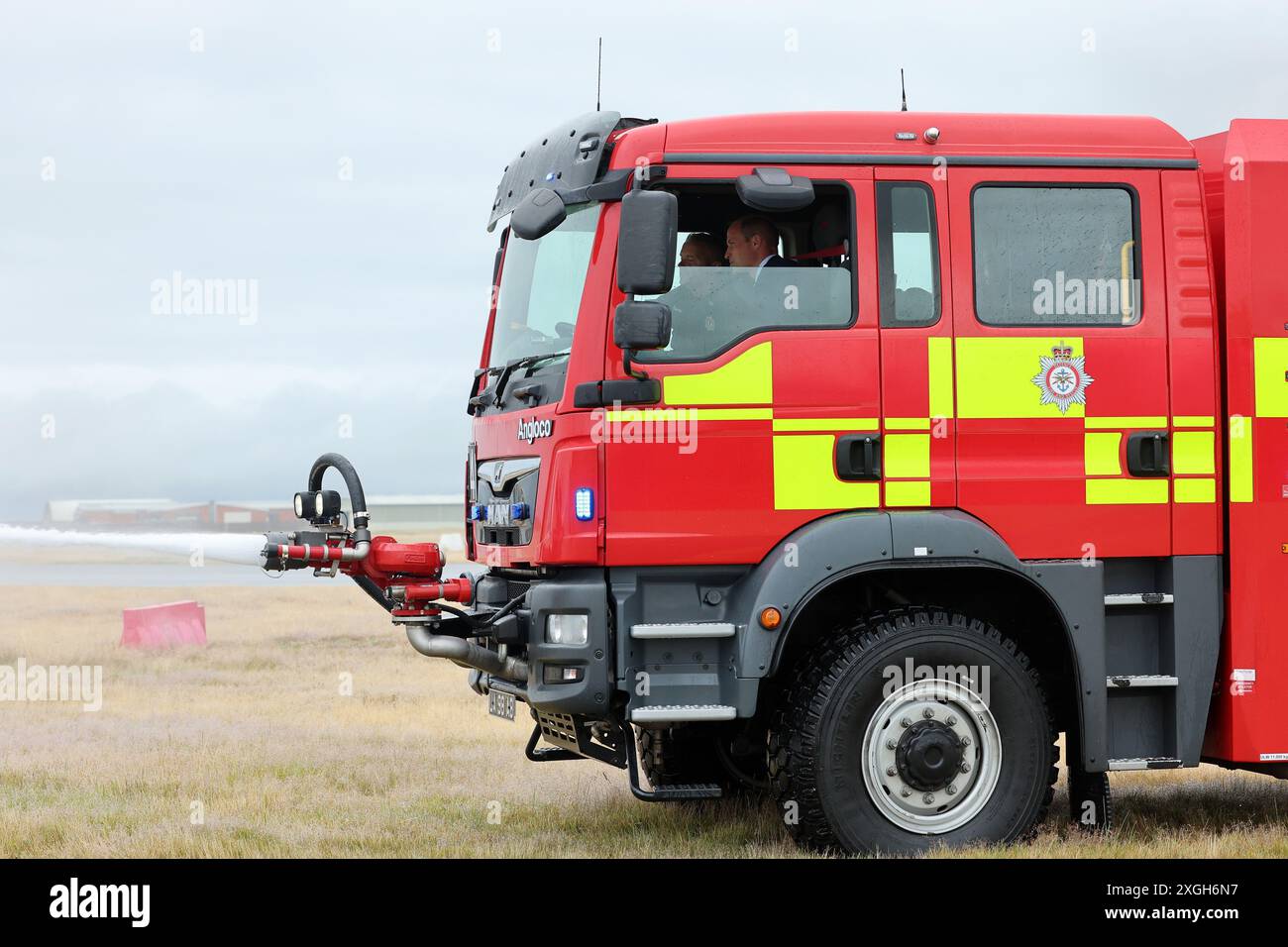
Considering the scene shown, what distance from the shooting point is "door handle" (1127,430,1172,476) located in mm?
6898

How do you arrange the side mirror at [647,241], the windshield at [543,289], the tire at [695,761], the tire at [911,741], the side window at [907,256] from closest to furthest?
the side mirror at [647,241], the tire at [911,741], the side window at [907,256], the windshield at [543,289], the tire at [695,761]

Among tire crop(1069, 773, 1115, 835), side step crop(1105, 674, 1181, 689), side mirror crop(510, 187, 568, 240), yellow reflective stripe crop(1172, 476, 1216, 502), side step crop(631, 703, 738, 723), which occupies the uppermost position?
side mirror crop(510, 187, 568, 240)

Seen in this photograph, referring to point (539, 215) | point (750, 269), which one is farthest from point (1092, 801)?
point (539, 215)

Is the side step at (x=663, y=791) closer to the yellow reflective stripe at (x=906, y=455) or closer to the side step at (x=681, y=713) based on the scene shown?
the side step at (x=681, y=713)

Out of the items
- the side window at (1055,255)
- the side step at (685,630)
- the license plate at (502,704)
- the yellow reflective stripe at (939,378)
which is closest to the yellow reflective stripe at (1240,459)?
the side window at (1055,255)

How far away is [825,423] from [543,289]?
1.67 m

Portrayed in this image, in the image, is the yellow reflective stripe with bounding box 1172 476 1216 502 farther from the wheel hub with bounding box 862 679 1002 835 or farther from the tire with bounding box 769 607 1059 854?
the wheel hub with bounding box 862 679 1002 835

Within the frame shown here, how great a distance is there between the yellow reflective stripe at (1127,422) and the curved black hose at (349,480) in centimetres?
340

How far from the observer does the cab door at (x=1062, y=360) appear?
268 inches

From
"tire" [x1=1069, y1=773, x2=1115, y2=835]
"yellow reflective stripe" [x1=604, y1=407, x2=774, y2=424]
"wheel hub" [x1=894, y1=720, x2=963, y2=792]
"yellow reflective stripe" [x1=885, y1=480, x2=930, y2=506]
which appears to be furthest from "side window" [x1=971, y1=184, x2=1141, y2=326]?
"tire" [x1=1069, y1=773, x2=1115, y2=835]

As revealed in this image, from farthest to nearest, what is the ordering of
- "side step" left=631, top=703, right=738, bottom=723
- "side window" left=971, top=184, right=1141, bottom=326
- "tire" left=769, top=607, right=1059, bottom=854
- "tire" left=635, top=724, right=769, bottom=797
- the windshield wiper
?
1. "tire" left=635, top=724, right=769, bottom=797
2. the windshield wiper
3. "side window" left=971, top=184, right=1141, bottom=326
4. "tire" left=769, top=607, right=1059, bottom=854
5. "side step" left=631, top=703, right=738, bottom=723

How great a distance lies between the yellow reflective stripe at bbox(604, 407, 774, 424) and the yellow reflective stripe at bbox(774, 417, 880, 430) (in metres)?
0.07

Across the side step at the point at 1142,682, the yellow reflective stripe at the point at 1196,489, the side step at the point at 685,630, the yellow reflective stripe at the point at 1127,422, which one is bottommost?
the side step at the point at 1142,682

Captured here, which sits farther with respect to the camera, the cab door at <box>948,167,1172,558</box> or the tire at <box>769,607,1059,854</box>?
the cab door at <box>948,167,1172,558</box>
